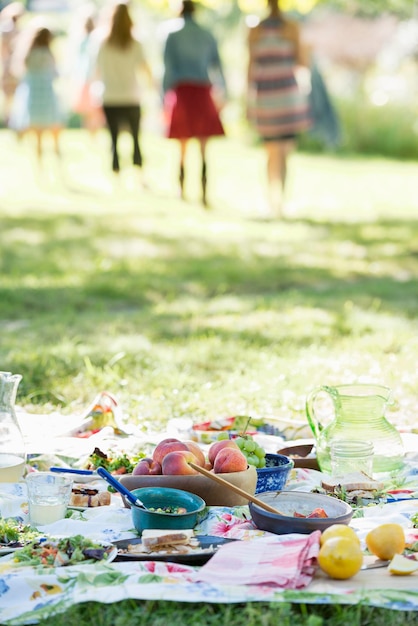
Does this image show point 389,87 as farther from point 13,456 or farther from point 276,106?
point 13,456

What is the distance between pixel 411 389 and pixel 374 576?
95.9 inches

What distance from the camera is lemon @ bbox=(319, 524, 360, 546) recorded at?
2.93m

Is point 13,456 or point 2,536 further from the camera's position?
point 13,456

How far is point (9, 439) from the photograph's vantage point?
148 inches

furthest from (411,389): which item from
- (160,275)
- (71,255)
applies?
(71,255)

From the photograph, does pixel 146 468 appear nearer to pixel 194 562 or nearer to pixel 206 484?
pixel 206 484

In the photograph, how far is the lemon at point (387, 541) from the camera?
3.01 m

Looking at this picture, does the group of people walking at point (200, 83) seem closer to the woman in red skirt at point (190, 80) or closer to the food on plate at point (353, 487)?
the woman in red skirt at point (190, 80)

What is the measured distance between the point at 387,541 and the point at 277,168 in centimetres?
856

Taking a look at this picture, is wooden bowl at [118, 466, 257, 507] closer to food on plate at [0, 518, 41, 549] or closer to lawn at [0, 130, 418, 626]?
food on plate at [0, 518, 41, 549]

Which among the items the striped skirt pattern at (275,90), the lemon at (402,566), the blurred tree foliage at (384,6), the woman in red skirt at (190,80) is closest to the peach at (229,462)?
the lemon at (402,566)

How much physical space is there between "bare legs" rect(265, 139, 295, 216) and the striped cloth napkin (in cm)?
829

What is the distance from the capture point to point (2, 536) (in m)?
3.23

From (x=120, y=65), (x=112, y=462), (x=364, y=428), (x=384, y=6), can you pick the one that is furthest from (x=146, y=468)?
(x=384, y=6)
